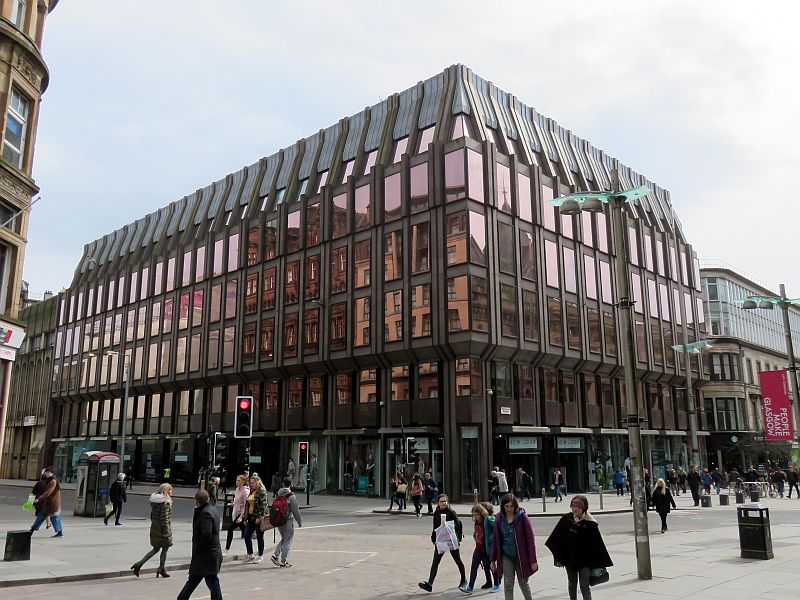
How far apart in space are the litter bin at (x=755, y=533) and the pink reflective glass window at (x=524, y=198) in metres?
30.0

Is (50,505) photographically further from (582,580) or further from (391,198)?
(391,198)

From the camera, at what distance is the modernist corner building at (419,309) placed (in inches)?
1549

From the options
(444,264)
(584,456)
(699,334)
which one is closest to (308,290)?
(444,264)

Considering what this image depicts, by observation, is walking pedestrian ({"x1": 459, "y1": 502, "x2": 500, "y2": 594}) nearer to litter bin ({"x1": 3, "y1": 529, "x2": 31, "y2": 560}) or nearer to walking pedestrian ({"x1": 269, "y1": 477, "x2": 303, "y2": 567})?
walking pedestrian ({"x1": 269, "y1": 477, "x2": 303, "y2": 567})

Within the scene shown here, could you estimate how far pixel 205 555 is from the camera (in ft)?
31.8

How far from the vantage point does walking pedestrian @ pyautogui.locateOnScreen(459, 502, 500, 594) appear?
1185 centimetres

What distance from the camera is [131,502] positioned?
123 ft

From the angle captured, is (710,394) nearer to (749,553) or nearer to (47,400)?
(749,553)

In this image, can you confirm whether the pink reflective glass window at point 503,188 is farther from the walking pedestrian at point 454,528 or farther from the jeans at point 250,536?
the walking pedestrian at point 454,528

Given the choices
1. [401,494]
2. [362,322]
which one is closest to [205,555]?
[401,494]

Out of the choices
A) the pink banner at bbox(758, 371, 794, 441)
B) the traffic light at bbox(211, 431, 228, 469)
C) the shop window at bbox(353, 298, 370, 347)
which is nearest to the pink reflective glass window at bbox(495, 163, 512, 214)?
the shop window at bbox(353, 298, 370, 347)

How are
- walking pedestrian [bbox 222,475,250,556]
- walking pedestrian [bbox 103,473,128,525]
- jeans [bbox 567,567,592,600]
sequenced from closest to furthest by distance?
jeans [bbox 567,567,592,600], walking pedestrian [bbox 222,475,250,556], walking pedestrian [bbox 103,473,128,525]

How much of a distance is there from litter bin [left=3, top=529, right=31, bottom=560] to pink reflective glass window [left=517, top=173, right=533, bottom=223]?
33.8 m

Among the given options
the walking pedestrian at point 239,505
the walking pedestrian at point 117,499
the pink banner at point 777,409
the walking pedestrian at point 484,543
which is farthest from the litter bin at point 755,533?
the walking pedestrian at point 117,499
